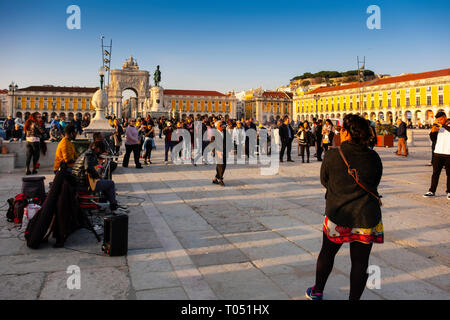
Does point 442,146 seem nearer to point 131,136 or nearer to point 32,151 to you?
point 131,136

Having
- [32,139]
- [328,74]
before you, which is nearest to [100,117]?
[32,139]

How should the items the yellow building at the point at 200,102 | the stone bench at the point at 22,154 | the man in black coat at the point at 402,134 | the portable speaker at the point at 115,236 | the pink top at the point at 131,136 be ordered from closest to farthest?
the portable speaker at the point at 115,236 < the stone bench at the point at 22,154 < the pink top at the point at 131,136 < the man in black coat at the point at 402,134 < the yellow building at the point at 200,102

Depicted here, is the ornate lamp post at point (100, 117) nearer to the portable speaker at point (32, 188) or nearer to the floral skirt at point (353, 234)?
the portable speaker at point (32, 188)

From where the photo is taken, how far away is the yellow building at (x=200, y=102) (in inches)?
3885

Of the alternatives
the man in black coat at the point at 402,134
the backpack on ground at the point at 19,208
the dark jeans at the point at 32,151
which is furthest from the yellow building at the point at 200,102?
the backpack on ground at the point at 19,208

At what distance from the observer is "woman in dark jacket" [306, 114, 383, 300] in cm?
251

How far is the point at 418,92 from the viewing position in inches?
2507

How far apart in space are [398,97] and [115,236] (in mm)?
72221

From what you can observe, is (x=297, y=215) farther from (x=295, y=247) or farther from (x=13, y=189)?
(x=13, y=189)

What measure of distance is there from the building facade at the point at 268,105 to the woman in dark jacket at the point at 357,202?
100052mm

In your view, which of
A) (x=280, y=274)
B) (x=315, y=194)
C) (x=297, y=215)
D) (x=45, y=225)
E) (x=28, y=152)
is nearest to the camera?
(x=280, y=274)

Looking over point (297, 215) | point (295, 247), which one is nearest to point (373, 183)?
point (295, 247)

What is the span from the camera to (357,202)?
254 cm
